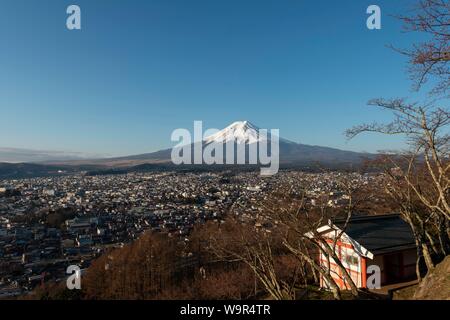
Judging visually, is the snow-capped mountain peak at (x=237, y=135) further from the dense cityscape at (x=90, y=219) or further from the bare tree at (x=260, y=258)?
the bare tree at (x=260, y=258)

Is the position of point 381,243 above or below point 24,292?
above

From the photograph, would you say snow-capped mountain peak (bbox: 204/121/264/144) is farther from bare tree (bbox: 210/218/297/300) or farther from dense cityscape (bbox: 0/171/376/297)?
bare tree (bbox: 210/218/297/300)

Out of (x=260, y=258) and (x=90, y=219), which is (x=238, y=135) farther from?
(x=260, y=258)

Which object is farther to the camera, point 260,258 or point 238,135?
point 238,135

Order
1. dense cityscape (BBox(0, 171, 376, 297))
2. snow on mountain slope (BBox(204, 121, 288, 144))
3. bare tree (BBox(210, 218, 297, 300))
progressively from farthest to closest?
snow on mountain slope (BBox(204, 121, 288, 144)), dense cityscape (BBox(0, 171, 376, 297)), bare tree (BBox(210, 218, 297, 300))

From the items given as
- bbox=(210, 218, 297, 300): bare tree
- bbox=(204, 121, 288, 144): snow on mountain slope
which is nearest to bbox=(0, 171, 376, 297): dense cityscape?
bbox=(210, 218, 297, 300): bare tree

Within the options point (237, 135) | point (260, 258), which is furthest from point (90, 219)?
point (237, 135)

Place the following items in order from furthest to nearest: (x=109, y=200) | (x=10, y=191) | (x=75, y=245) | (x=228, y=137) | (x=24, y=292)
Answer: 1. (x=228, y=137)
2. (x=10, y=191)
3. (x=109, y=200)
4. (x=75, y=245)
5. (x=24, y=292)
